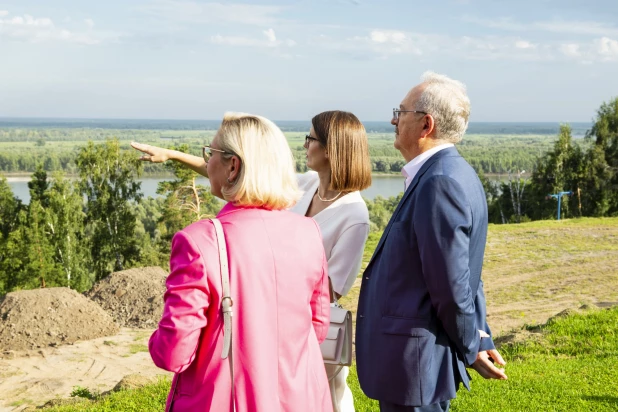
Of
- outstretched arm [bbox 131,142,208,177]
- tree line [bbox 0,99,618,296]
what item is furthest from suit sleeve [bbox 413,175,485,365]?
tree line [bbox 0,99,618,296]

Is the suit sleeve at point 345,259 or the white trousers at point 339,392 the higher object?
the suit sleeve at point 345,259

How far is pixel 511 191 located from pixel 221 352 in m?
39.0

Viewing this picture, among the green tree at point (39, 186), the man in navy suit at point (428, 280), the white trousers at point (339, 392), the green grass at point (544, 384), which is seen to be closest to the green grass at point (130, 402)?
the green grass at point (544, 384)

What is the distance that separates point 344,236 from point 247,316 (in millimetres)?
1207

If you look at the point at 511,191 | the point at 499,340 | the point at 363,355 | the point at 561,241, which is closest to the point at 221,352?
the point at 363,355

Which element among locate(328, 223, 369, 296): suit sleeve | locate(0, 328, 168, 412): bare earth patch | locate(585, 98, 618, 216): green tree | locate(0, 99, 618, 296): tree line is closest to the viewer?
locate(328, 223, 369, 296): suit sleeve

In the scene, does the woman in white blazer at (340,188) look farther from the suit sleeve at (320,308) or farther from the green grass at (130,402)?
the green grass at (130,402)

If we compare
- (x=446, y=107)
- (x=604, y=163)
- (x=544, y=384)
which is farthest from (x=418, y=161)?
(x=604, y=163)

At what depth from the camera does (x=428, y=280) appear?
2.50m

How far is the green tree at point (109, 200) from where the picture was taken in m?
28.4

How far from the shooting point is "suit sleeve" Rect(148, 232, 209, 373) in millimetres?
1895

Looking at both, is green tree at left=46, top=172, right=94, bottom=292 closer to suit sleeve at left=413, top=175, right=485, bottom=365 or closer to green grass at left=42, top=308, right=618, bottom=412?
green grass at left=42, top=308, right=618, bottom=412

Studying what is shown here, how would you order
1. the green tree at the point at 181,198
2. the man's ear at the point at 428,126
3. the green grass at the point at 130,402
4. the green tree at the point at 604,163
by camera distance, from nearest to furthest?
the man's ear at the point at 428,126, the green grass at the point at 130,402, the green tree at the point at 181,198, the green tree at the point at 604,163

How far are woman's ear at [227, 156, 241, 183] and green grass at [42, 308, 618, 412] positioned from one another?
318cm
